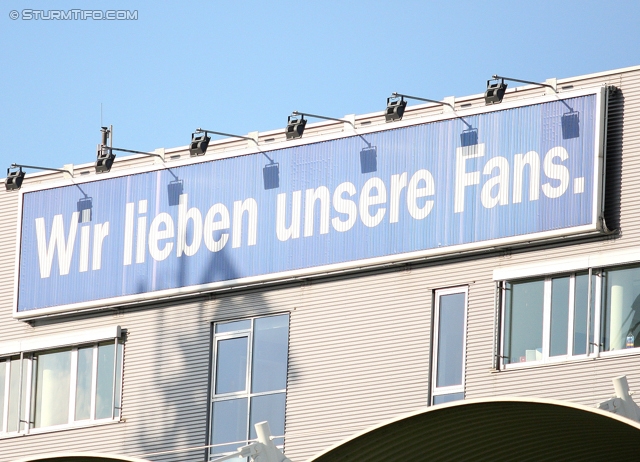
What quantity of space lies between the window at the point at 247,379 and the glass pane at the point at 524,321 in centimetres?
450

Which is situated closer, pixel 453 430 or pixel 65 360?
pixel 453 430

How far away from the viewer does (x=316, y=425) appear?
1045 inches

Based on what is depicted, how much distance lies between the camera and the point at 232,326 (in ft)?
92.2

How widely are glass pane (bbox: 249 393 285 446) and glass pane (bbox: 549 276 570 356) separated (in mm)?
5481

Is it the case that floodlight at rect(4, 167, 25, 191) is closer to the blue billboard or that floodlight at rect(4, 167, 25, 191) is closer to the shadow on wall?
the blue billboard

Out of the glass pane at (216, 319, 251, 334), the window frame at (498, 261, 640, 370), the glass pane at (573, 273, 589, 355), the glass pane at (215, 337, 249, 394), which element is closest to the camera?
the window frame at (498, 261, 640, 370)

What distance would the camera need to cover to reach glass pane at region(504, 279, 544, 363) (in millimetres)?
24781

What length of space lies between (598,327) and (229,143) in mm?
8645

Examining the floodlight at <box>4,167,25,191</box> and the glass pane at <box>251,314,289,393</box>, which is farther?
the floodlight at <box>4,167,25,191</box>

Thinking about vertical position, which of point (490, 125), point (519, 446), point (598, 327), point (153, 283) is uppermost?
point (490, 125)

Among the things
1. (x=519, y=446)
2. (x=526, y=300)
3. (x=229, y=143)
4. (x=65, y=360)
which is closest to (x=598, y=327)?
(x=526, y=300)

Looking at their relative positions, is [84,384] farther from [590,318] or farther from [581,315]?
[590,318]

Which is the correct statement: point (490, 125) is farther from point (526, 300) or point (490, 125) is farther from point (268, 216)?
point (268, 216)

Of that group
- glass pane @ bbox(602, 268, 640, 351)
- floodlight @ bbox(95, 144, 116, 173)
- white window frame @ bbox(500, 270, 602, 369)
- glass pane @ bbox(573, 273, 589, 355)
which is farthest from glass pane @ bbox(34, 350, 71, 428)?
glass pane @ bbox(602, 268, 640, 351)
